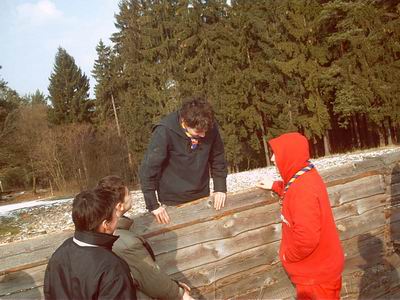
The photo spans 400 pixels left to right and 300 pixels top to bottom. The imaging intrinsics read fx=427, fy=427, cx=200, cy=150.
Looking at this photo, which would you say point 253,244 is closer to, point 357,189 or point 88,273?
point 357,189

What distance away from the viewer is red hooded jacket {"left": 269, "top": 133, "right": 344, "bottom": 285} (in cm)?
304

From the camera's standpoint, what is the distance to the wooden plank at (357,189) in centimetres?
→ 414

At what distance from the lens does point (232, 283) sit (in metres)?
3.62

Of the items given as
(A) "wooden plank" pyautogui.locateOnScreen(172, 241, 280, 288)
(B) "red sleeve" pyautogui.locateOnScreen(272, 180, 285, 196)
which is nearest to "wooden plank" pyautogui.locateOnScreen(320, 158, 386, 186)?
(B) "red sleeve" pyautogui.locateOnScreen(272, 180, 285, 196)

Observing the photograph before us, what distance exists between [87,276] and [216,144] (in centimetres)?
213

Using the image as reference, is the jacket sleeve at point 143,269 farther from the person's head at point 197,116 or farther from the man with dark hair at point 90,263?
the person's head at point 197,116

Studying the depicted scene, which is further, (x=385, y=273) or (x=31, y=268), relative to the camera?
(x=385, y=273)

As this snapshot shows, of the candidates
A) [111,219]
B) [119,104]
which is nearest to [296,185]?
[111,219]

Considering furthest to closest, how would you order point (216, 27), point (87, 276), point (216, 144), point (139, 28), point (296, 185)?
point (139, 28) < point (216, 27) < point (216, 144) < point (296, 185) < point (87, 276)

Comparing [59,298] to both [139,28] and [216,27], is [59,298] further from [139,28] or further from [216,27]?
[139,28]

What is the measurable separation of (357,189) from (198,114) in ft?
6.14

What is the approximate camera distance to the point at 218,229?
359cm

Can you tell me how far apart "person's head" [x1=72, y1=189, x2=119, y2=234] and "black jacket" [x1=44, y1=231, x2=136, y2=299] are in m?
0.06

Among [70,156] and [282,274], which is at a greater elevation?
[70,156]
